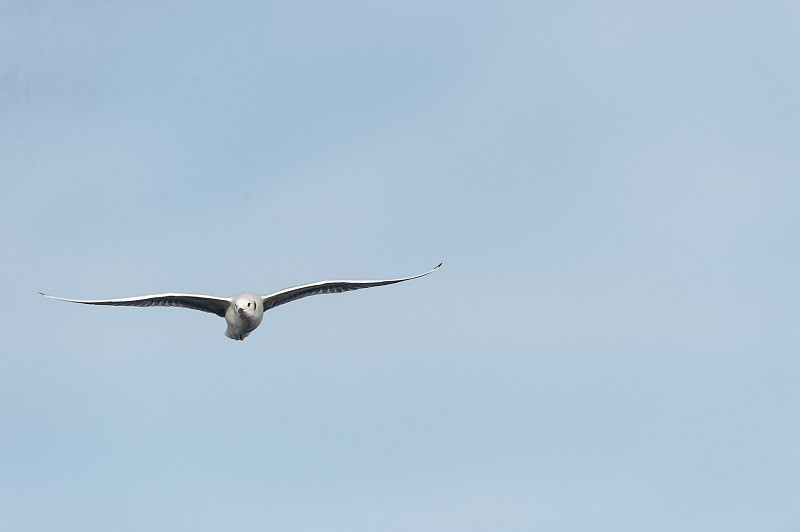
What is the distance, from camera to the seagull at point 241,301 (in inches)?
3169

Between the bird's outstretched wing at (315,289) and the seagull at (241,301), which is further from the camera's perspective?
the bird's outstretched wing at (315,289)

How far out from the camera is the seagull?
3169 inches

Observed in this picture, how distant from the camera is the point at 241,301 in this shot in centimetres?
8019

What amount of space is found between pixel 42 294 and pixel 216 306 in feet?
46.2

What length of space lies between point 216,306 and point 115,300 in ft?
27.5

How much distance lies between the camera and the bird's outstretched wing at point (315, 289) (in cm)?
8438

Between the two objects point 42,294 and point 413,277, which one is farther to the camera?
point 413,277

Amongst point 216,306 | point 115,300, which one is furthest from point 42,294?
point 216,306

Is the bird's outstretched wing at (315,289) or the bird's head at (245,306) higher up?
the bird's outstretched wing at (315,289)

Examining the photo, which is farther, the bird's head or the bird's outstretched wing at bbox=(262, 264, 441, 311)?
the bird's outstretched wing at bbox=(262, 264, 441, 311)

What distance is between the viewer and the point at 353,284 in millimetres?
86750

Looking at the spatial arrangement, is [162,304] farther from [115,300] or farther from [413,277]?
[413,277]


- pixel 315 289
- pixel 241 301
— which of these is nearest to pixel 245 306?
pixel 241 301

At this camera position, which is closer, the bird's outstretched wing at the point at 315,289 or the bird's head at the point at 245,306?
the bird's head at the point at 245,306
